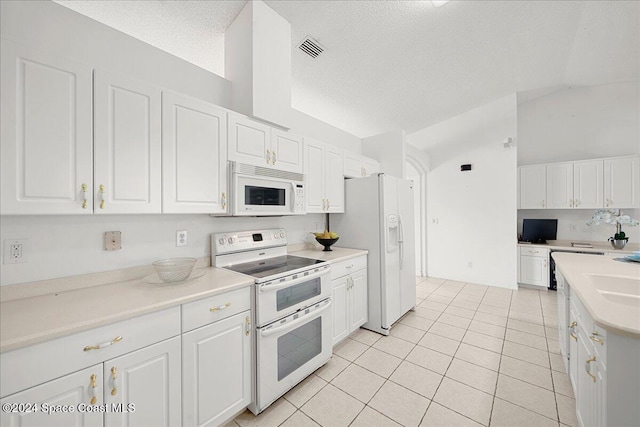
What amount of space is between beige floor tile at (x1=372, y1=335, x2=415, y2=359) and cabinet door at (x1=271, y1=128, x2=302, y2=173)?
204 centimetres

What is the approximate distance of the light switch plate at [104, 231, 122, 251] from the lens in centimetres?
160

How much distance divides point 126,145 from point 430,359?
2993mm

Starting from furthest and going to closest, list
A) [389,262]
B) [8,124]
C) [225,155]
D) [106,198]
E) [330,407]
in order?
[389,262]
[225,155]
[330,407]
[106,198]
[8,124]

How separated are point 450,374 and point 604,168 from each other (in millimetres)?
4438

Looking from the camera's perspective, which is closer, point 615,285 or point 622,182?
point 615,285

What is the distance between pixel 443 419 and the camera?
1.66 m

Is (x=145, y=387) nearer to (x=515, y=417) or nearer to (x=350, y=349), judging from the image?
(x=350, y=349)

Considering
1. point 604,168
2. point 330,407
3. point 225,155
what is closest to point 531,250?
point 604,168

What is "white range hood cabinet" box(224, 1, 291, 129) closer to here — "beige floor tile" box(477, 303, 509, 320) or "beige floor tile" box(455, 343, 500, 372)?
"beige floor tile" box(455, 343, 500, 372)

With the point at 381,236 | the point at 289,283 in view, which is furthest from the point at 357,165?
the point at 289,283

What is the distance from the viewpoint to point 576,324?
1.59 m

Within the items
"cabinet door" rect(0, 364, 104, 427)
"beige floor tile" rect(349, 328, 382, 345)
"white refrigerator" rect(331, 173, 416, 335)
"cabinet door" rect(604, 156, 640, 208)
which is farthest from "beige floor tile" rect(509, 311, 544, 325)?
"cabinet door" rect(0, 364, 104, 427)

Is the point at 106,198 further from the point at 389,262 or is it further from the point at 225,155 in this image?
the point at 389,262

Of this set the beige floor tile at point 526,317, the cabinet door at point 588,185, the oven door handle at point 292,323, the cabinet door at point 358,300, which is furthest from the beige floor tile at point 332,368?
the cabinet door at point 588,185
